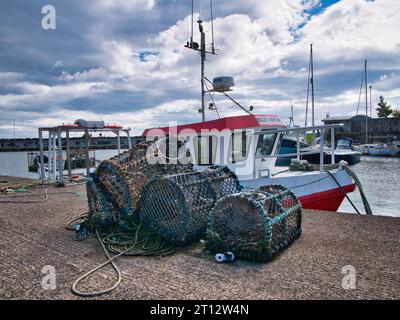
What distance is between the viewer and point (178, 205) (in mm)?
4105

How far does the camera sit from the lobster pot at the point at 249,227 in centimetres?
367

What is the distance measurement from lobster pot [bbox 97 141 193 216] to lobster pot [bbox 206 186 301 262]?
1.44 meters

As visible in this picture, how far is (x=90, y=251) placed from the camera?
4.16 m

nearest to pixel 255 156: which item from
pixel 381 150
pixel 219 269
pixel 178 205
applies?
pixel 178 205

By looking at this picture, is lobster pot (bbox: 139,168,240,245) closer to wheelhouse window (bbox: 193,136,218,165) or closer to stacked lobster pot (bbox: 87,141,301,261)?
stacked lobster pot (bbox: 87,141,301,261)

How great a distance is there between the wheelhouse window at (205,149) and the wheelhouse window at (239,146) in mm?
461

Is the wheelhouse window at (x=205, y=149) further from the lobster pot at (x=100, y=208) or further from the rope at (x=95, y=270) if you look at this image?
the rope at (x=95, y=270)

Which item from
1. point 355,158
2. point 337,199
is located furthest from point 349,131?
point 337,199

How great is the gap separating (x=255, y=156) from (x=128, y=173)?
4.73 meters

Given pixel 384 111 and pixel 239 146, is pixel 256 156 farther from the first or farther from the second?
pixel 384 111

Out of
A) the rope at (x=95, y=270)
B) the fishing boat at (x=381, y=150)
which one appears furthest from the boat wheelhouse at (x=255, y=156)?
the fishing boat at (x=381, y=150)

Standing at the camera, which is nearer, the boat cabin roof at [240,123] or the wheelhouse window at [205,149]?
the boat cabin roof at [240,123]

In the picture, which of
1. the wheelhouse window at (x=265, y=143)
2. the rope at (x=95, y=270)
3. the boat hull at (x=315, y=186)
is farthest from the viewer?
the wheelhouse window at (x=265, y=143)
